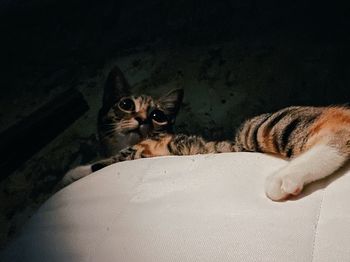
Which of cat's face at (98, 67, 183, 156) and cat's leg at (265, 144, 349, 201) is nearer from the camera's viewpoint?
cat's leg at (265, 144, 349, 201)

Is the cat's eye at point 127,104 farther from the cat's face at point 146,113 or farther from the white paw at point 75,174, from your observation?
the white paw at point 75,174

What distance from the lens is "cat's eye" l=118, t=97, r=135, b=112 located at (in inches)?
52.4

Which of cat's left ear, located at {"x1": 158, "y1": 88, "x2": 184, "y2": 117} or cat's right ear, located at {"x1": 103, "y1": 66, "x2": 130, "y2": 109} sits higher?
cat's right ear, located at {"x1": 103, "y1": 66, "x2": 130, "y2": 109}

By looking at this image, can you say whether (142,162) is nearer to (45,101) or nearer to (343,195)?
(343,195)

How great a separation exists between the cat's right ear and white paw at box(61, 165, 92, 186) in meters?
0.24

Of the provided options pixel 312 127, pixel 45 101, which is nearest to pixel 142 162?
pixel 312 127

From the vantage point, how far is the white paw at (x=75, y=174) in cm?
122

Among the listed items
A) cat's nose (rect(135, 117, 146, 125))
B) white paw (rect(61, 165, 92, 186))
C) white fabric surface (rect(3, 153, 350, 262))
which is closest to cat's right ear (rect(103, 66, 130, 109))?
cat's nose (rect(135, 117, 146, 125))

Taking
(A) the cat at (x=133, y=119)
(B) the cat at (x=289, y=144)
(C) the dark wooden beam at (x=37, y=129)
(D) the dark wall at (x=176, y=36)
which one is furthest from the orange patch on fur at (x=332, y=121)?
(C) the dark wooden beam at (x=37, y=129)

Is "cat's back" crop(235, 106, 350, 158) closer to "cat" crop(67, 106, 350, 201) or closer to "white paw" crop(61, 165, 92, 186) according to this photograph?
"cat" crop(67, 106, 350, 201)

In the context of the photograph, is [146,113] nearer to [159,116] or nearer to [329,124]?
[159,116]

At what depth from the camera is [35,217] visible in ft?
3.16

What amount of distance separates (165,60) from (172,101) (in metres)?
0.19

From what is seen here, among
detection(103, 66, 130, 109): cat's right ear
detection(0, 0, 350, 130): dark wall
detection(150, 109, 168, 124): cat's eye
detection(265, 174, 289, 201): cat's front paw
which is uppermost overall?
detection(0, 0, 350, 130): dark wall
